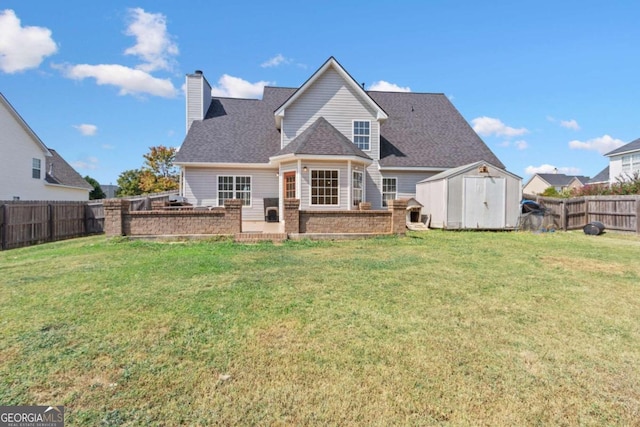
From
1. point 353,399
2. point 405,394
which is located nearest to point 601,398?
point 405,394

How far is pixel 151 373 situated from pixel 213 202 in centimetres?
1406

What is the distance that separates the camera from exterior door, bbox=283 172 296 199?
557 inches

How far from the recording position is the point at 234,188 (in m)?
16.5

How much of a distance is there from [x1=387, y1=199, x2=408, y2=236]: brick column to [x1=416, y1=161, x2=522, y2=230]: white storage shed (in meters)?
3.76

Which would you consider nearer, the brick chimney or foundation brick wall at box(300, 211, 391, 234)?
foundation brick wall at box(300, 211, 391, 234)

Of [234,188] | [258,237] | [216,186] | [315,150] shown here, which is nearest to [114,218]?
[258,237]

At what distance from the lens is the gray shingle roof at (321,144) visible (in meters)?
13.6

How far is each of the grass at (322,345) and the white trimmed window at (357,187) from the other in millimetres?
7692

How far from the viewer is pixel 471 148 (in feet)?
60.0

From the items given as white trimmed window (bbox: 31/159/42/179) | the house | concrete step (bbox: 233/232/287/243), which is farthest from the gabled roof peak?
white trimmed window (bbox: 31/159/42/179)

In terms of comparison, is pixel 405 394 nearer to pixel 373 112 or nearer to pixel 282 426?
pixel 282 426

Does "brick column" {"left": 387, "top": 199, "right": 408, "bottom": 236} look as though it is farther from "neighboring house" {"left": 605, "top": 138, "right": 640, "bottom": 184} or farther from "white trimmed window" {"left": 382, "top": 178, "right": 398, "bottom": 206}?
"neighboring house" {"left": 605, "top": 138, "right": 640, "bottom": 184}

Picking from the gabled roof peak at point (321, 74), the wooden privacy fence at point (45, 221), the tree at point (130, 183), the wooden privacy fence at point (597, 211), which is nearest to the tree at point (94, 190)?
the tree at point (130, 183)

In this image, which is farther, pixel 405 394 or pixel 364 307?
pixel 364 307
